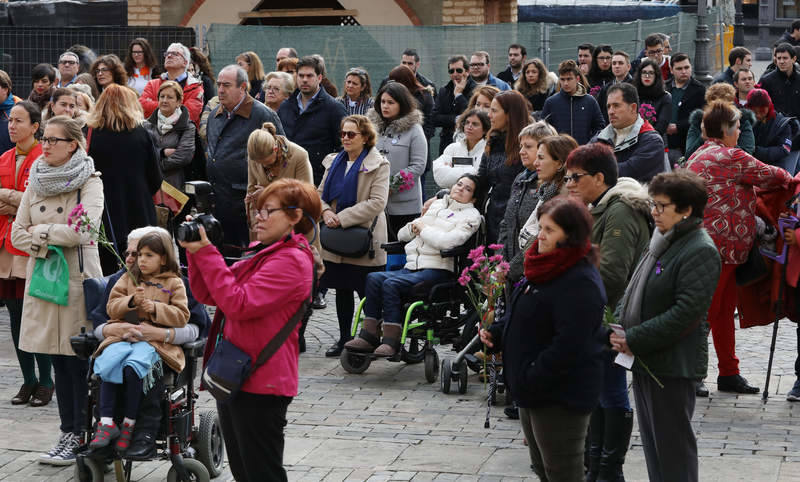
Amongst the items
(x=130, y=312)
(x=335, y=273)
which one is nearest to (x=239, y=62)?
(x=335, y=273)

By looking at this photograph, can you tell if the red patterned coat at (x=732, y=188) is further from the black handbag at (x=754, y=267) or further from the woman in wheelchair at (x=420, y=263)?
the woman in wheelchair at (x=420, y=263)

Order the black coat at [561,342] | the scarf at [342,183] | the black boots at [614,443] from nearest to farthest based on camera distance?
the black coat at [561,342] → the black boots at [614,443] → the scarf at [342,183]

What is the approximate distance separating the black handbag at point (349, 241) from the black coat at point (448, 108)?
4.06 meters

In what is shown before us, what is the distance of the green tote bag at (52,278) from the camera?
25.2ft

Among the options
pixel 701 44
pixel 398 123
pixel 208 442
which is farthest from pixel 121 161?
pixel 701 44

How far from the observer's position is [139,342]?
6.74 meters

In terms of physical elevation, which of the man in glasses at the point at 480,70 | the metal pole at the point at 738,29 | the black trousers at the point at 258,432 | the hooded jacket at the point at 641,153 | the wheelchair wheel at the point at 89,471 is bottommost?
the wheelchair wheel at the point at 89,471

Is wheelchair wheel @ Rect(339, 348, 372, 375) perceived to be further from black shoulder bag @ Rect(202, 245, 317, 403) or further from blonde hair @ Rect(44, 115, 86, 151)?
black shoulder bag @ Rect(202, 245, 317, 403)

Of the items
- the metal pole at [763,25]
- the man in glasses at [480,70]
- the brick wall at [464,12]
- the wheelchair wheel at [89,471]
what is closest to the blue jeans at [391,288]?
the wheelchair wheel at [89,471]

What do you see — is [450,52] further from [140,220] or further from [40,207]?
[40,207]

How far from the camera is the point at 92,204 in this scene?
304 inches

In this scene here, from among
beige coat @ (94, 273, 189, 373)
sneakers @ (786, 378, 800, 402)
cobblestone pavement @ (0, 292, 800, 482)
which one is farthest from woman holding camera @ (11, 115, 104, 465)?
sneakers @ (786, 378, 800, 402)

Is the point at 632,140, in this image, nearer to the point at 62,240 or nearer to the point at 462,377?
the point at 462,377

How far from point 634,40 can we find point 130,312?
529 inches
